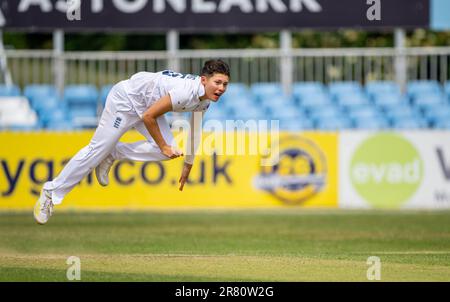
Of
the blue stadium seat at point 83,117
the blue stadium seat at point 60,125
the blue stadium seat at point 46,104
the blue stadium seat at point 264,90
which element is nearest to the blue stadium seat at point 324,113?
the blue stadium seat at point 264,90

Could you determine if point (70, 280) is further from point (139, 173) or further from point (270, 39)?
point (270, 39)

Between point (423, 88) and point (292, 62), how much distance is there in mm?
3078

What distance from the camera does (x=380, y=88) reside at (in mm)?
22641

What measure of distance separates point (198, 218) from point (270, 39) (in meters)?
16.1

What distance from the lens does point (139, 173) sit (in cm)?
1978

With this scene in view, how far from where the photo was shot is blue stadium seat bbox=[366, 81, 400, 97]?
22.6 metres

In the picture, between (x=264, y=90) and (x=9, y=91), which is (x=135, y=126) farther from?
(x=264, y=90)

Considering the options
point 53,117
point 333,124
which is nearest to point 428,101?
point 333,124

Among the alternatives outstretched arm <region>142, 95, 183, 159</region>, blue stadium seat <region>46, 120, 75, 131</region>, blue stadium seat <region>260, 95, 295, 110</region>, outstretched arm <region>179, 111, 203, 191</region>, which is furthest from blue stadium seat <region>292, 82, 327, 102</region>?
outstretched arm <region>142, 95, 183, 159</region>

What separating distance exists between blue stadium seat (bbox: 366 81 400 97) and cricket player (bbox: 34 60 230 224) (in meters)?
11.2

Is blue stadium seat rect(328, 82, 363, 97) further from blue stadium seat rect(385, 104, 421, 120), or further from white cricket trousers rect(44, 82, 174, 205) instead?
white cricket trousers rect(44, 82, 174, 205)
